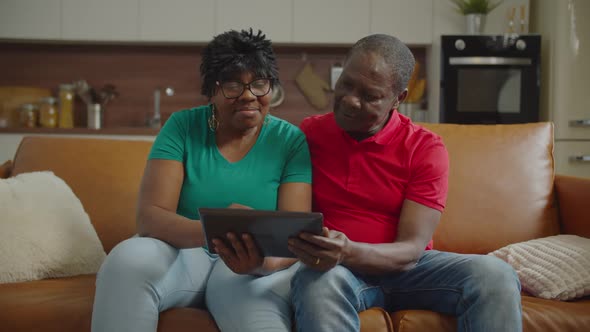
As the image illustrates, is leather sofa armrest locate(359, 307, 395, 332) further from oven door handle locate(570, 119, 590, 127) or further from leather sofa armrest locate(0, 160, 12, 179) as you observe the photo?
oven door handle locate(570, 119, 590, 127)

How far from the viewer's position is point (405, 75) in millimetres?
1658

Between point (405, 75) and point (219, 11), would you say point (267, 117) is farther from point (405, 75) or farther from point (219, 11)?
point (219, 11)

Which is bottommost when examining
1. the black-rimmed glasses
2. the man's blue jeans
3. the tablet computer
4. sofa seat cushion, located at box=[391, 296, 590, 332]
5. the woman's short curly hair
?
sofa seat cushion, located at box=[391, 296, 590, 332]

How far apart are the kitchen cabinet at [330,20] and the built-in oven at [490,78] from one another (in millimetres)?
549

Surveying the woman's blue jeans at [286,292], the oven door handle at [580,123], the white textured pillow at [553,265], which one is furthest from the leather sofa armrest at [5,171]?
the oven door handle at [580,123]

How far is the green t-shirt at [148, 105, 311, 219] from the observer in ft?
5.07

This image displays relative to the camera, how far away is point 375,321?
4.56ft

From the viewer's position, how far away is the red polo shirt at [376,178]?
62.1 inches

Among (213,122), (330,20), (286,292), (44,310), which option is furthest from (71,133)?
(286,292)

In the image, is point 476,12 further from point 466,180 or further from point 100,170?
point 100,170

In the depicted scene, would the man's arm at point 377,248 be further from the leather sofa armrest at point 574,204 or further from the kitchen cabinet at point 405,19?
the kitchen cabinet at point 405,19

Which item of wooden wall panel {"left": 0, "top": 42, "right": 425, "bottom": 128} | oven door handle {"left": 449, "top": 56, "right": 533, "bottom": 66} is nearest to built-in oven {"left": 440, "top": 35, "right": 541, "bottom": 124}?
oven door handle {"left": 449, "top": 56, "right": 533, "bottom": 66}

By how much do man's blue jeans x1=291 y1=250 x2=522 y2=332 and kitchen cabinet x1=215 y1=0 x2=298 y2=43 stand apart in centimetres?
264

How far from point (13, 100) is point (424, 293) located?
3.52 m
